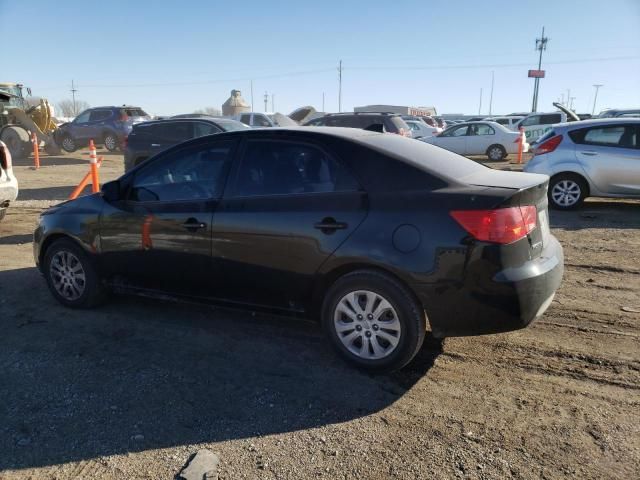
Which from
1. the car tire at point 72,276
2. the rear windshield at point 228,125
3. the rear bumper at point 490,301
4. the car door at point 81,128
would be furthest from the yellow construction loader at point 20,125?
the rear bumper at point 490,301

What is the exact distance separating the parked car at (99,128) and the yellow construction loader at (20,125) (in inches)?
26.3

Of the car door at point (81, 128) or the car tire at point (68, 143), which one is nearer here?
the car door at point (81, 128)

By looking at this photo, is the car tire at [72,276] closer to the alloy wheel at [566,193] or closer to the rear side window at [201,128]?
the rear side window at [201,128]

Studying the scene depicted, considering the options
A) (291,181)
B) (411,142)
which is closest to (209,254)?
(291,181)

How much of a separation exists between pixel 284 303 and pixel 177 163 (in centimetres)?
155

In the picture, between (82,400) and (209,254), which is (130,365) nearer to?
(82,400)

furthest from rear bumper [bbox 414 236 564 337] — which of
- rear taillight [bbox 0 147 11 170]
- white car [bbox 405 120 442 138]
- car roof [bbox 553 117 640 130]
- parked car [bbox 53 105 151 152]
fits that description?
white car [bbox 405 120 442 138]

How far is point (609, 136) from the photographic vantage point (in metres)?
9.12

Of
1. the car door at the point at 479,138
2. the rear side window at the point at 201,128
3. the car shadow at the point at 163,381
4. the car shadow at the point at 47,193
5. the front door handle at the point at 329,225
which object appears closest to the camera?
the car shadow at the point at 163,381

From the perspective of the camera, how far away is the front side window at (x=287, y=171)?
149 inches

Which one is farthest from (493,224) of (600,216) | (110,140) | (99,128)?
(99,128)

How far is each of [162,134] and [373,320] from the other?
9455 mm

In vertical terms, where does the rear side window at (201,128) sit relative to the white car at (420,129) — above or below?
below

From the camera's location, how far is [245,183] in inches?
162
